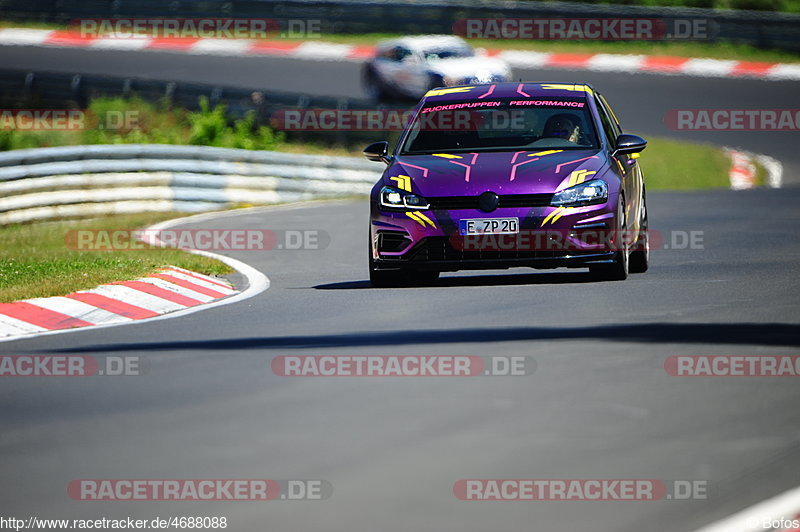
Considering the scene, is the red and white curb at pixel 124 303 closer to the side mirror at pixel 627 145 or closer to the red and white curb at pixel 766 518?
the side mirror at pixel 627 145

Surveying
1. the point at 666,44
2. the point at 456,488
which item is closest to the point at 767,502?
the point at 456,488

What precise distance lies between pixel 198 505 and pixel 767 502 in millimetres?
2016

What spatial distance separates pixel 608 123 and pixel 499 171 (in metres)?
1.85

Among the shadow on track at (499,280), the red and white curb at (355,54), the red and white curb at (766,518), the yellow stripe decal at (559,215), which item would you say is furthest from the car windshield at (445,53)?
the red and white curb at (766,518)

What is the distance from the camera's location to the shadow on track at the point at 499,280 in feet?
40.1

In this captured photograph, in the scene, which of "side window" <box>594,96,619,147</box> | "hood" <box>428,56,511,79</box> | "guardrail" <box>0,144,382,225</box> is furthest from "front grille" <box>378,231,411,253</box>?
"hood" <box>428,56,511,79</box>

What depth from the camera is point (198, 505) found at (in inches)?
216

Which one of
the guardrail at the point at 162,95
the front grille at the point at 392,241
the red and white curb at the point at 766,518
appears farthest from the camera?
the guardrail at the point at 162,95

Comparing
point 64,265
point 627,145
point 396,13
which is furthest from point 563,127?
point 396,13

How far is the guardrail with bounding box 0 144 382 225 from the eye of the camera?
2105 centimetres

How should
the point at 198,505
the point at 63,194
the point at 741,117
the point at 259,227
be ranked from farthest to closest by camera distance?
1. the point at 741,117
2. the point at 63,194
3. the point at 259,227
4. the point at 198,505

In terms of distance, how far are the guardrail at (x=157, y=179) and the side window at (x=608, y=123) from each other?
10114 millimetres

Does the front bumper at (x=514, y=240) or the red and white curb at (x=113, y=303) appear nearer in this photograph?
the red and white curb at (x=113, y=303)

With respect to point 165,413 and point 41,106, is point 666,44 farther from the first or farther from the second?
point 165,413
